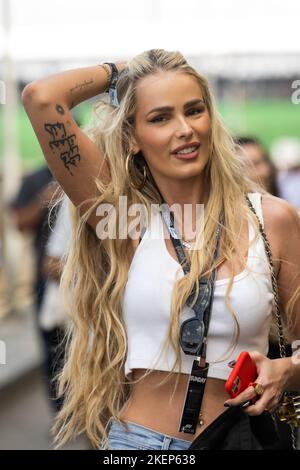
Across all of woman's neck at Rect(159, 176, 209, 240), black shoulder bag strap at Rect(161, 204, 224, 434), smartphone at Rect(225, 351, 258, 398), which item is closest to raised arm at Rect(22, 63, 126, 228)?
woman's neck at Rect(159, 176, 209, 240)

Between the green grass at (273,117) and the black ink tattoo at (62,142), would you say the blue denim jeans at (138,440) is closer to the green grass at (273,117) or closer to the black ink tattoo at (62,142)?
the black ink tattoo at (62,142)

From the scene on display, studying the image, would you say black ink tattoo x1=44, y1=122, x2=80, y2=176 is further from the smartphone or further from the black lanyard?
the smartphone

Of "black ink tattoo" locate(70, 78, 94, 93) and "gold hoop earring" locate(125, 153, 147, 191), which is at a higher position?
"black ink tattoo" locate(70, 78, 94, 93)

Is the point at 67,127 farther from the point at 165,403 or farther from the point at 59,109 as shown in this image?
the point at 165,403

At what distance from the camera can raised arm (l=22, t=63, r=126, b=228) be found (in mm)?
2564

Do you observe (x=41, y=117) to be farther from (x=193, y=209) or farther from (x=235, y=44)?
(x=235, y=44)

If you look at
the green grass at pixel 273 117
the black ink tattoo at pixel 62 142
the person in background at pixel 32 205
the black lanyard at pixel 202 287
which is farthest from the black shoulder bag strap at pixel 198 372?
the green grass at pixel 273 117

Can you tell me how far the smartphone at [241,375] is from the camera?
2.12 metres

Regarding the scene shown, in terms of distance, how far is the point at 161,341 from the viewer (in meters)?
2.45
